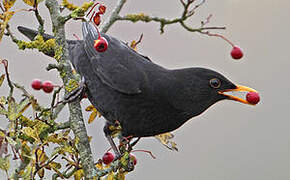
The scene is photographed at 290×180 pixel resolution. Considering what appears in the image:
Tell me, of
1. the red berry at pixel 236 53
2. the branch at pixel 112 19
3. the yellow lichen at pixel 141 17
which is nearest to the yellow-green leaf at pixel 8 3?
the yellow lichen at pixel 141 17

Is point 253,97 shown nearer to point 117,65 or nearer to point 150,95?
point 150,95

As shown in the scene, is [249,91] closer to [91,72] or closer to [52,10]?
[91,72]

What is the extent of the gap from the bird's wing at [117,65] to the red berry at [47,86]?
335mm

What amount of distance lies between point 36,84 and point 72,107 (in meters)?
0.17

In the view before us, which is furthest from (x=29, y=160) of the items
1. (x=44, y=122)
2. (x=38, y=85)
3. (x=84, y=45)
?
(x=84, y=45)

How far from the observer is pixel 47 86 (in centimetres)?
158

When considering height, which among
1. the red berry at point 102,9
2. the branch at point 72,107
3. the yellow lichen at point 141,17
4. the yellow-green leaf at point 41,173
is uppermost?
the yellow lichen at point 141,17

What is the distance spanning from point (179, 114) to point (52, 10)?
700mm

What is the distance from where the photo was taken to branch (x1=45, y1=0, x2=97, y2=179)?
1559 mm

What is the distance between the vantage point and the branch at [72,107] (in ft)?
5.12

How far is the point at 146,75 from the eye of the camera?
188cm

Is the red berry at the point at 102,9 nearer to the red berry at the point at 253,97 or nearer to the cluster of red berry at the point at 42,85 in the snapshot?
the cluster of red berry at the point at 42,85

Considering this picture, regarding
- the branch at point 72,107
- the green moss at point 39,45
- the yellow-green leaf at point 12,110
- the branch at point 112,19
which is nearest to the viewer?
the yellow-green leaf at point 12,110

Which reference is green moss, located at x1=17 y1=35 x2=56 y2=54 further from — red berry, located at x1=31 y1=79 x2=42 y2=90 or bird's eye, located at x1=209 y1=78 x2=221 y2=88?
bird's eye, located at x1=209 y1=78 x2=221 y2=88
